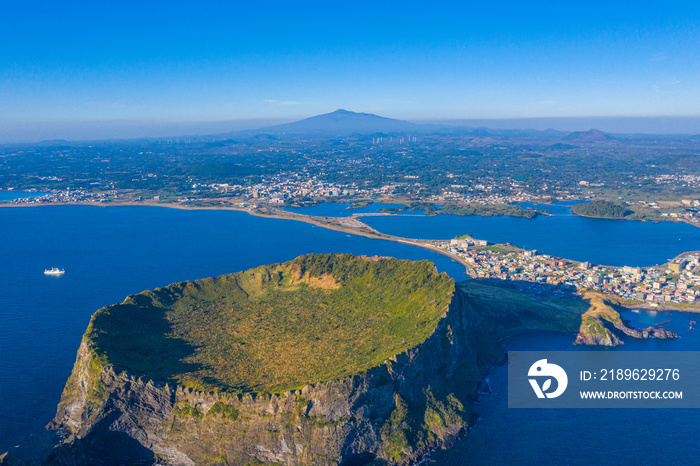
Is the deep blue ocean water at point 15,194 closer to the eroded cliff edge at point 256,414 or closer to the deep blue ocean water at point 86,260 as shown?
the deep blue ocean water at point 86,260

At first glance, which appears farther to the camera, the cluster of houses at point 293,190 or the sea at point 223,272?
the cluster of houses at point 293,190

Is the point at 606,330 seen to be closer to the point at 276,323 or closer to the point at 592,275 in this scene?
the point at 592,275

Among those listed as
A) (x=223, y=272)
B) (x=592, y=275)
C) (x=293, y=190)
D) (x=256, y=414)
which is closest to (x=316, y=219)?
(x=223, y=272)

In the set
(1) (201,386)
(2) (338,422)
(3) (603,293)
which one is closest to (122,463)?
(1) (201,386)

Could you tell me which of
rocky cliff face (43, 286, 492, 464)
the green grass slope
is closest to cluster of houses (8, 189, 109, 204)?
the green grass slope

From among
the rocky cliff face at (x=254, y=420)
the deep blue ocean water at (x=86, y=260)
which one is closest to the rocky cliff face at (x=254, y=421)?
the rocky cliff face at (x=254, y=420)

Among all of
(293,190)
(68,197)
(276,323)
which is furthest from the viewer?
(293,190)

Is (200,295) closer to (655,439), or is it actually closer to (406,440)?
(406,440)
